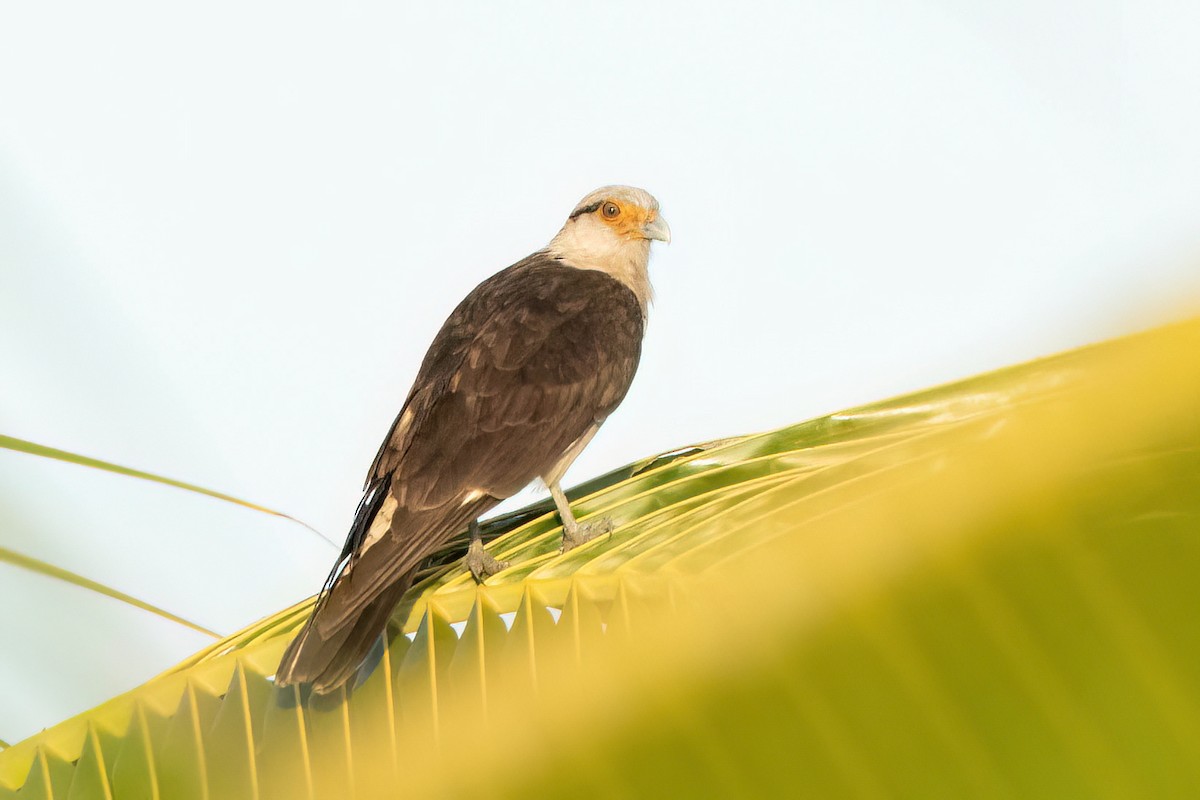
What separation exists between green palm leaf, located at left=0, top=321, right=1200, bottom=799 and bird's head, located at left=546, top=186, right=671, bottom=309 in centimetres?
277

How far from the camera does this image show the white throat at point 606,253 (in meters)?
4.22

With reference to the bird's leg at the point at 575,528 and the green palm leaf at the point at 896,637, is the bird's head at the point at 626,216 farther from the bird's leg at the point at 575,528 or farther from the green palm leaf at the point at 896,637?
the green palm leaf at the point at 896,637

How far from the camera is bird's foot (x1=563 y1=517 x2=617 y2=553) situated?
2255mm

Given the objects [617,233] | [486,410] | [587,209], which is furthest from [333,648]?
[587,209]

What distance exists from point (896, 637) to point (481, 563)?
1.49 meters

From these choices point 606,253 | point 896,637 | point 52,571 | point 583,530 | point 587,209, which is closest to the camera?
point 896,637

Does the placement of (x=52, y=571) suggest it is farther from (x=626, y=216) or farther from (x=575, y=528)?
(x=626, y=216)

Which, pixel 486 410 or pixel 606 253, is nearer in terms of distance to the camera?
pixel 486 410

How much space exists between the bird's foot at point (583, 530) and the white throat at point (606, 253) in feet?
5.77

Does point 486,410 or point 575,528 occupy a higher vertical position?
point 486,410

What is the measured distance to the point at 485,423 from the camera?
117 inches

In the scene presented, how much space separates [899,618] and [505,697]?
0.56 metres

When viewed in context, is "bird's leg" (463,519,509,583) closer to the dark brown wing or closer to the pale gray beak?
the dark brown wing

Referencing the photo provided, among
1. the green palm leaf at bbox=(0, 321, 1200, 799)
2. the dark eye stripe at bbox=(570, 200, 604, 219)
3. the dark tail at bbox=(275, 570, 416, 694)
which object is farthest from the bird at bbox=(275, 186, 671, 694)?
the green palm leaf at bbox=(0, 321, 1200, 799)
